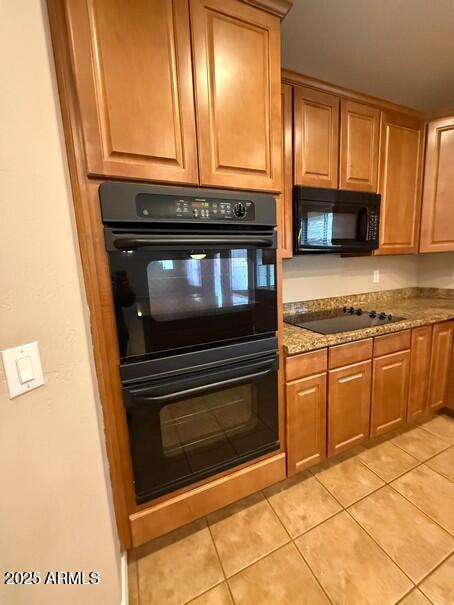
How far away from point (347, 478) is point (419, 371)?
924 mm

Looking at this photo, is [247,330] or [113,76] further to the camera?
[247,330]

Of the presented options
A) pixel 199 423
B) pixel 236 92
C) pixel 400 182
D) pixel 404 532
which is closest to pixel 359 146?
pixel 400 182

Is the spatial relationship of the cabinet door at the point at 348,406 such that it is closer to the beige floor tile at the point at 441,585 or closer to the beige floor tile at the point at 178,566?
the beige floor tile at the point at 441,585

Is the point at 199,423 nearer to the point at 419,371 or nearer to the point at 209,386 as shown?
the point at 209,386

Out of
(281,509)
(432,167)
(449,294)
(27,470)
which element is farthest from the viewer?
(449,294)

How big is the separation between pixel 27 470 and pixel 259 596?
3.49 ft

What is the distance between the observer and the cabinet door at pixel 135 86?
85 centimetres

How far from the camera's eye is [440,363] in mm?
1974

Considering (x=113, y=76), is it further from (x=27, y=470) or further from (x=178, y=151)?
(x=27, y=470)

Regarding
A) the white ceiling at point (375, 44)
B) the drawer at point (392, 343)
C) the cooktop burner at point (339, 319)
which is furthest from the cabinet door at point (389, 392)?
the white ceiling at point (375, 44)

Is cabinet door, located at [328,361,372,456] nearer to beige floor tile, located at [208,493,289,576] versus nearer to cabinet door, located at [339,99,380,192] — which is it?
beige floor tile, located at [208,493,289,576]

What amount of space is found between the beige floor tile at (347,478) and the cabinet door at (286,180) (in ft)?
4.53

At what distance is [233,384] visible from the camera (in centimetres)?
123

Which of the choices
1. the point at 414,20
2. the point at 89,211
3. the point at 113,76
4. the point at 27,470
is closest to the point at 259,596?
the point at 27,470
